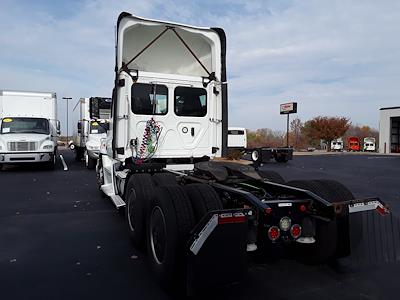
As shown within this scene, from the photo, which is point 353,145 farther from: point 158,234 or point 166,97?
point 158,234

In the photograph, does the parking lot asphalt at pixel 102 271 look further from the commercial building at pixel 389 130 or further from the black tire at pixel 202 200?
the commercial building at pixel 389 130

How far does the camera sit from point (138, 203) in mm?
5324

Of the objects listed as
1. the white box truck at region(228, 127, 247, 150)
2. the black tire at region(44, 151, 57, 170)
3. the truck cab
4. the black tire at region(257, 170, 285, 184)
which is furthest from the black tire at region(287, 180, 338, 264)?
the white box truck at region(228, 127, 247, 150)

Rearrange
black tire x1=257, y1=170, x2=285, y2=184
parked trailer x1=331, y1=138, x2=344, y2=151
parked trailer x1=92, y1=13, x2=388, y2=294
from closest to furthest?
1. parked trailer x1=92, y1=13, x2=388, y2=294
2. black tire x1=257, y1=170, x2=285, y2=184
3. parked trailer x1=331, y1=138, x2=344, y2=151

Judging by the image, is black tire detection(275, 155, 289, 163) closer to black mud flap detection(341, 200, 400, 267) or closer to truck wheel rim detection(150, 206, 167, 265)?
black mud flap detection(341, 200, 400, 267)

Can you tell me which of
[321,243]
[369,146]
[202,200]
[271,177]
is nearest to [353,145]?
[369,146]

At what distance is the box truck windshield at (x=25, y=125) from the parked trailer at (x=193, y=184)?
859cm

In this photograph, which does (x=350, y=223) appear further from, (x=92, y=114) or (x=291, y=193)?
(x=92, y=114)

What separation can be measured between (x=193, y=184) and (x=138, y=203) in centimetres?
131

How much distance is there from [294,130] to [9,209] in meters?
54.9

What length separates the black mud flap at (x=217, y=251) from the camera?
319 centimetres

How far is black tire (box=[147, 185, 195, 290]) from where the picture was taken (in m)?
3.57

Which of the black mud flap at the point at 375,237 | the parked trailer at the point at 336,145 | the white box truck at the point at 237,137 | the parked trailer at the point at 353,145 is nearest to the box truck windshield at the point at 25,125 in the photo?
the black mud flap at the point at 375,237

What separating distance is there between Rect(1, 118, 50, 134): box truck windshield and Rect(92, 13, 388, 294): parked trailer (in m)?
8.59
